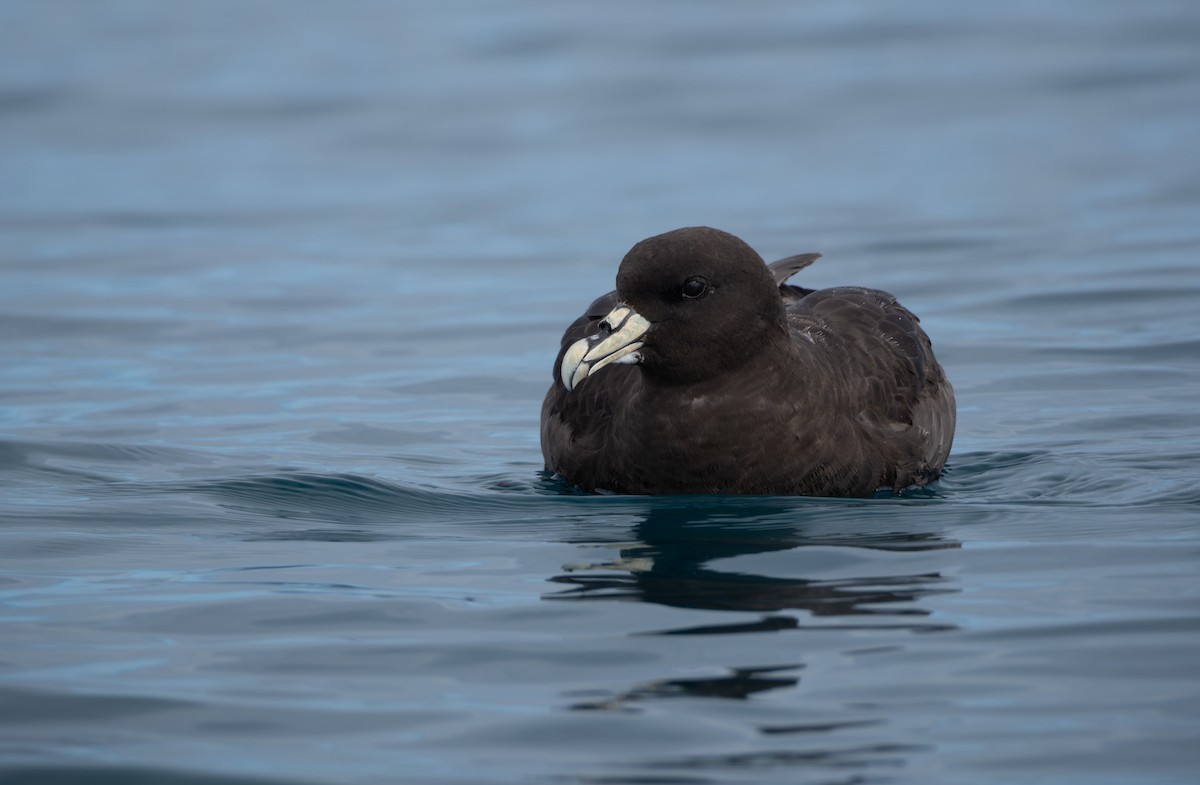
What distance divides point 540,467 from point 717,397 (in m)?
1.61

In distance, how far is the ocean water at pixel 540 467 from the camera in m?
4.86

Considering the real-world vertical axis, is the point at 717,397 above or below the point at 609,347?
below

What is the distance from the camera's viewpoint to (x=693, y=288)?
710cm

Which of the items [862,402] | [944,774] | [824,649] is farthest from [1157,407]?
[944,774]

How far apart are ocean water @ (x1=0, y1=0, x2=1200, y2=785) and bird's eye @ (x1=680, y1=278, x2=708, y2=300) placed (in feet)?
2.67

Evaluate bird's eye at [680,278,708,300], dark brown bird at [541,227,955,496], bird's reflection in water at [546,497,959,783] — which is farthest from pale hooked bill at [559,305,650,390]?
bird's reflection in water at [546,497,959,783]

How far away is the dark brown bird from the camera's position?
7098 mm

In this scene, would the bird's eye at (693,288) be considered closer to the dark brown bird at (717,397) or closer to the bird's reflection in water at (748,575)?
the dark brown bird at (717,397)

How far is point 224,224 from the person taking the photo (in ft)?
56.1

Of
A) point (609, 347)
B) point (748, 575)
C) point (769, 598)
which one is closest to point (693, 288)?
point (609, 347)

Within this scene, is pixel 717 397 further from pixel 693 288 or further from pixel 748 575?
pixel 748 575

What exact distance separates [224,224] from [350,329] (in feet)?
15.9

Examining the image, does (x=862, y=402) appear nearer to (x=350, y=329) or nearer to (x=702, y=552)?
(x=702, y=552)

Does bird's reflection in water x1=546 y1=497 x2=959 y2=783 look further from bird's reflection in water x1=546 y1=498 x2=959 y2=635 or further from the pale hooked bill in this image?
the pale hooked bill
